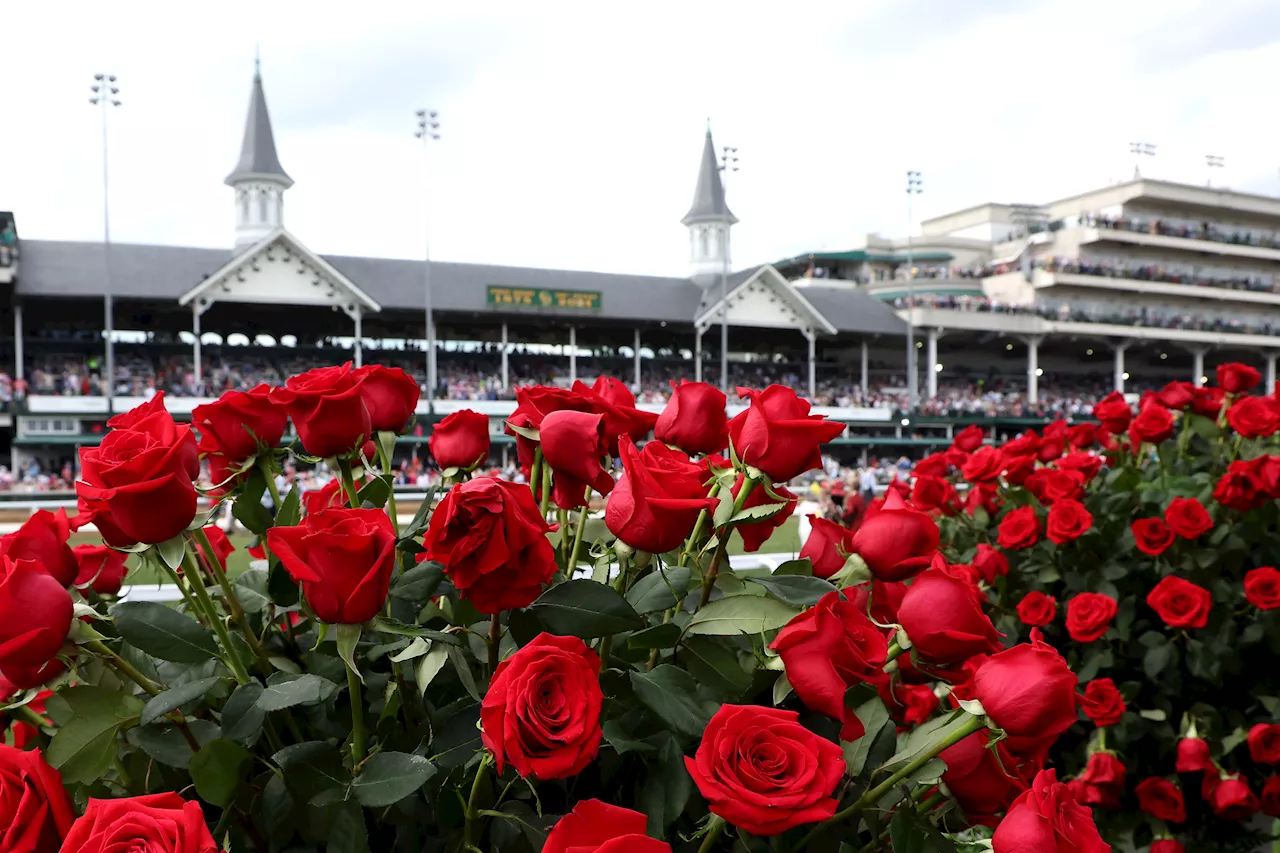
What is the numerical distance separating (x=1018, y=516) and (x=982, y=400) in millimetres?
35478

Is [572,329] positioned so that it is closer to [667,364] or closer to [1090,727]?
[667,364]

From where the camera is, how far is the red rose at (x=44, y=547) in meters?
1.11

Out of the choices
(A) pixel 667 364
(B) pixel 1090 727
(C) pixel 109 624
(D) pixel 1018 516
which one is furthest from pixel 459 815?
(A) pixel 667 364

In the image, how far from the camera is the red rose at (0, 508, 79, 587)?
1108 mm

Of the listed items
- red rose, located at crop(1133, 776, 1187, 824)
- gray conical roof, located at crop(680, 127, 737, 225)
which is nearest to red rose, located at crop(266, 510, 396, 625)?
red rose, located at crop(1133, 776, 1187, 824)

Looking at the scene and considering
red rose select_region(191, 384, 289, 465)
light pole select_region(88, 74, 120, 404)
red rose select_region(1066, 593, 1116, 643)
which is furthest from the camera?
light pole select_region(88, 74, 120, 404)

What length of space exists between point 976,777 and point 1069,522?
2.10 metres

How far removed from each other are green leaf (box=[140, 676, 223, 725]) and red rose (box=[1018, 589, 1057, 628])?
263 cm

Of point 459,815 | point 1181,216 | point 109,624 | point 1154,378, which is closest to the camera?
point 459,815

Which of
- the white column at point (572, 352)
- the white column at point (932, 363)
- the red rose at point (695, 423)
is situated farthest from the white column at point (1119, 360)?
the red rose at point (695, 423)

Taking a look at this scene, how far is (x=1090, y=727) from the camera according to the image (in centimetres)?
320

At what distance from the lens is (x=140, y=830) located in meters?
0.82

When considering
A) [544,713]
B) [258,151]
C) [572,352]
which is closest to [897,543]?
[544,713]

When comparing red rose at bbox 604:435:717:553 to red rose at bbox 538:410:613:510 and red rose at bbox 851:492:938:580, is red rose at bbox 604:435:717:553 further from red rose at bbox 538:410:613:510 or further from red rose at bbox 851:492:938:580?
red rose at bbox 851:492:938:580
